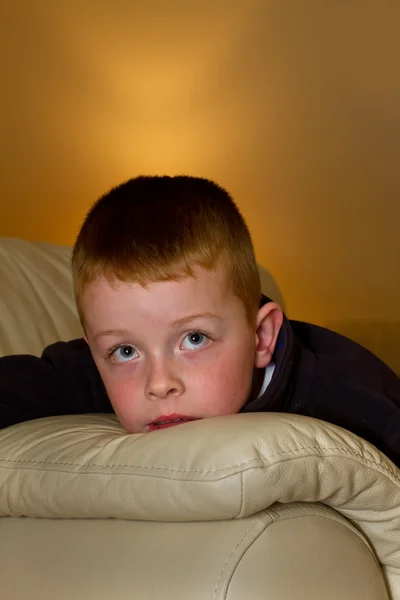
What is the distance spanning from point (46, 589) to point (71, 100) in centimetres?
248

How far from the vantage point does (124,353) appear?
1116 mm

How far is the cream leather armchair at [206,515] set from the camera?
750 mm

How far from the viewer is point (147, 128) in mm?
3209

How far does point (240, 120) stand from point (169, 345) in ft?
7.81

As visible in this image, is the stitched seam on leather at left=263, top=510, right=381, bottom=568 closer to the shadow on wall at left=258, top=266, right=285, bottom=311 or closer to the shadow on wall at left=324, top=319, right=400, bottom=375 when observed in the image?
the shadow on wall at left=258, top=266, right=285, bottom=311

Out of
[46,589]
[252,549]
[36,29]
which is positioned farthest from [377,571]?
[36,29]

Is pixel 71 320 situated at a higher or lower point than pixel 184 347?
lower

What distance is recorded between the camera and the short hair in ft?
3.48

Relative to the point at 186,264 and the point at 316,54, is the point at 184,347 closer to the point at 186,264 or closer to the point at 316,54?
the point at 186,264

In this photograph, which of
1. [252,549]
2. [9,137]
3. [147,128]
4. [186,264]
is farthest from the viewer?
[147,128]

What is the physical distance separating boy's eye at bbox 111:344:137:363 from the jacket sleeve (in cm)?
19

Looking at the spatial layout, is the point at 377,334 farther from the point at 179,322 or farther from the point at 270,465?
the point at 270,465

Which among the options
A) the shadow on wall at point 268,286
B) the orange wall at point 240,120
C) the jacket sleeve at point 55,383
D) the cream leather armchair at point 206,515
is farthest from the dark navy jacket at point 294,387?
the orange wall at point 240,120

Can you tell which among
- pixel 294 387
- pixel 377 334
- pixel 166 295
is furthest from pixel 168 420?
pixel 377 334
